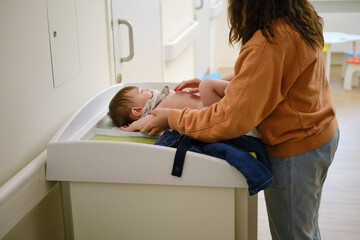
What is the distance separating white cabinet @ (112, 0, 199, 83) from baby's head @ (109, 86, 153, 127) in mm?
525

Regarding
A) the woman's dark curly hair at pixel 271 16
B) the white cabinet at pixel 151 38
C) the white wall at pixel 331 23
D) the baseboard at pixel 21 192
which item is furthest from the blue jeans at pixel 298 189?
the white wall at pixel 331 23

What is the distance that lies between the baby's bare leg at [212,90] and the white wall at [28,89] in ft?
1.55

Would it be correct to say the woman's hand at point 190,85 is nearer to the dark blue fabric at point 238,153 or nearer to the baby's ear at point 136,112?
the baby's ear at point 136,112

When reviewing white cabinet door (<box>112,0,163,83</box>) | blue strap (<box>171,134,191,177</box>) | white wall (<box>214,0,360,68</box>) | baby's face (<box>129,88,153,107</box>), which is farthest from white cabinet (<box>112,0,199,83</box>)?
white wall (<box>214,0,360,68</box>)

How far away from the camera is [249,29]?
122 centimetres

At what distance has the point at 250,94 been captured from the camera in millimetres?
1168

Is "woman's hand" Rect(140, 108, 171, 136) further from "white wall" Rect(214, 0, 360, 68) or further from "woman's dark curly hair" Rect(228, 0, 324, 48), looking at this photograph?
"white wall" Rect(214, 0, 360, 68)

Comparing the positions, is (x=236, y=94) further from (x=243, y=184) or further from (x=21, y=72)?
(x=21, y=72)

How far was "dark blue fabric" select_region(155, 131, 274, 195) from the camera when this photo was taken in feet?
3.88

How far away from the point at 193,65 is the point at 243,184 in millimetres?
3003

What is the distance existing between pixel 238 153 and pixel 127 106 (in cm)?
48

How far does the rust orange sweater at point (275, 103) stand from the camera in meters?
1.16

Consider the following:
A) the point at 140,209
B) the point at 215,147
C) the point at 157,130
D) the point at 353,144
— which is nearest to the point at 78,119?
the point at 157,130

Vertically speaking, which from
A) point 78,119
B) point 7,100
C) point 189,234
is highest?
point 7,100
